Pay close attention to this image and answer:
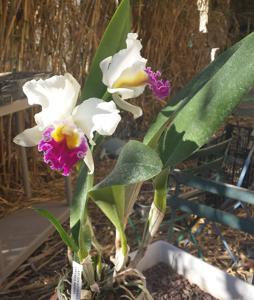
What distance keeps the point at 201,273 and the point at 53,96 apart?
1.81 feet

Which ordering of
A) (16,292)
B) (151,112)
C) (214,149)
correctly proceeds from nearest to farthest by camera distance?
(214,149) < (16,292) < (151,112)

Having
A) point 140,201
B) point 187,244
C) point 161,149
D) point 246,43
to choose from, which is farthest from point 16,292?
point 246,43

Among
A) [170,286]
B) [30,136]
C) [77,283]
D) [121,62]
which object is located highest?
[121,62]

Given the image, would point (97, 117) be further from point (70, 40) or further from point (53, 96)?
point (70, 40)

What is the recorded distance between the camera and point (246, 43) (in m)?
0.55

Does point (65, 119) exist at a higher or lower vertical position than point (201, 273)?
higher

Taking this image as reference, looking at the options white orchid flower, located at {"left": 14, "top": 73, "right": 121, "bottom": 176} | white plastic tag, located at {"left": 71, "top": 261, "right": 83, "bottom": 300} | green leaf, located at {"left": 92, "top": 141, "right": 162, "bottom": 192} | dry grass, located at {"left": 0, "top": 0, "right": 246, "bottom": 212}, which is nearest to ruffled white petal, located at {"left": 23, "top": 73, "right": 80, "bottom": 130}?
white orchid flower, located at {"left": 14, "top": 73, "right": 121, "bottom": 176}

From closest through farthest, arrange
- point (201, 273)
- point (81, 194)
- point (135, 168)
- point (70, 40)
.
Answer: point (135, 168)
point (81, 194)
point (201, 273)
point (70, 40)

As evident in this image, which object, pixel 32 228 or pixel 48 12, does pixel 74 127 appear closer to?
pixel 32 228

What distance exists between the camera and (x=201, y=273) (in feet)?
2.82

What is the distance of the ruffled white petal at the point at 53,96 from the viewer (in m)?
0.51

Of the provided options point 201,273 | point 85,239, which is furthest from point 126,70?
point 201,273

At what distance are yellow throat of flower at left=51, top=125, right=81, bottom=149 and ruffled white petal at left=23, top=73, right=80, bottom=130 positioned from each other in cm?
2

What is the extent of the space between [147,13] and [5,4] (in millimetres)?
1130
